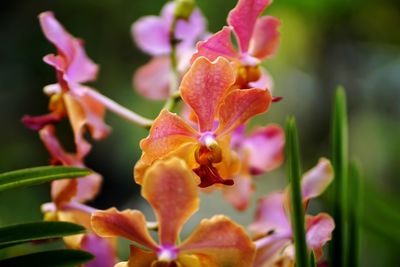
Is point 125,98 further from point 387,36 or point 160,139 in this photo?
point 160,139

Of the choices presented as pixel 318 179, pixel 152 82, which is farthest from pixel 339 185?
pixel 152 82

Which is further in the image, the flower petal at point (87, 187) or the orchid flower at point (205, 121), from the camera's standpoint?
the flower petal at point (87, 187)

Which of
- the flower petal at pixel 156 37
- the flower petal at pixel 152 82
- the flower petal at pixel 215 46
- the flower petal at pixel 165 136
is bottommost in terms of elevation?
the flower petal at pixel 165 136

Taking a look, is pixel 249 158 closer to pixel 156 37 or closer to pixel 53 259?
pixel 156 37

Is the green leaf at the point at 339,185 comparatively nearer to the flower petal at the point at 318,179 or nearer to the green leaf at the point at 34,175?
the flower petal at the point at 318,179

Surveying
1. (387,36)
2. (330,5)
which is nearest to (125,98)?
(330,5)

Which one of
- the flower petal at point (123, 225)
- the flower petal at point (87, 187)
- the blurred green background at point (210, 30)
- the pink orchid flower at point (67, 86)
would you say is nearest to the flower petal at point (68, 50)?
the pink orchid flower at point (67, 86)
